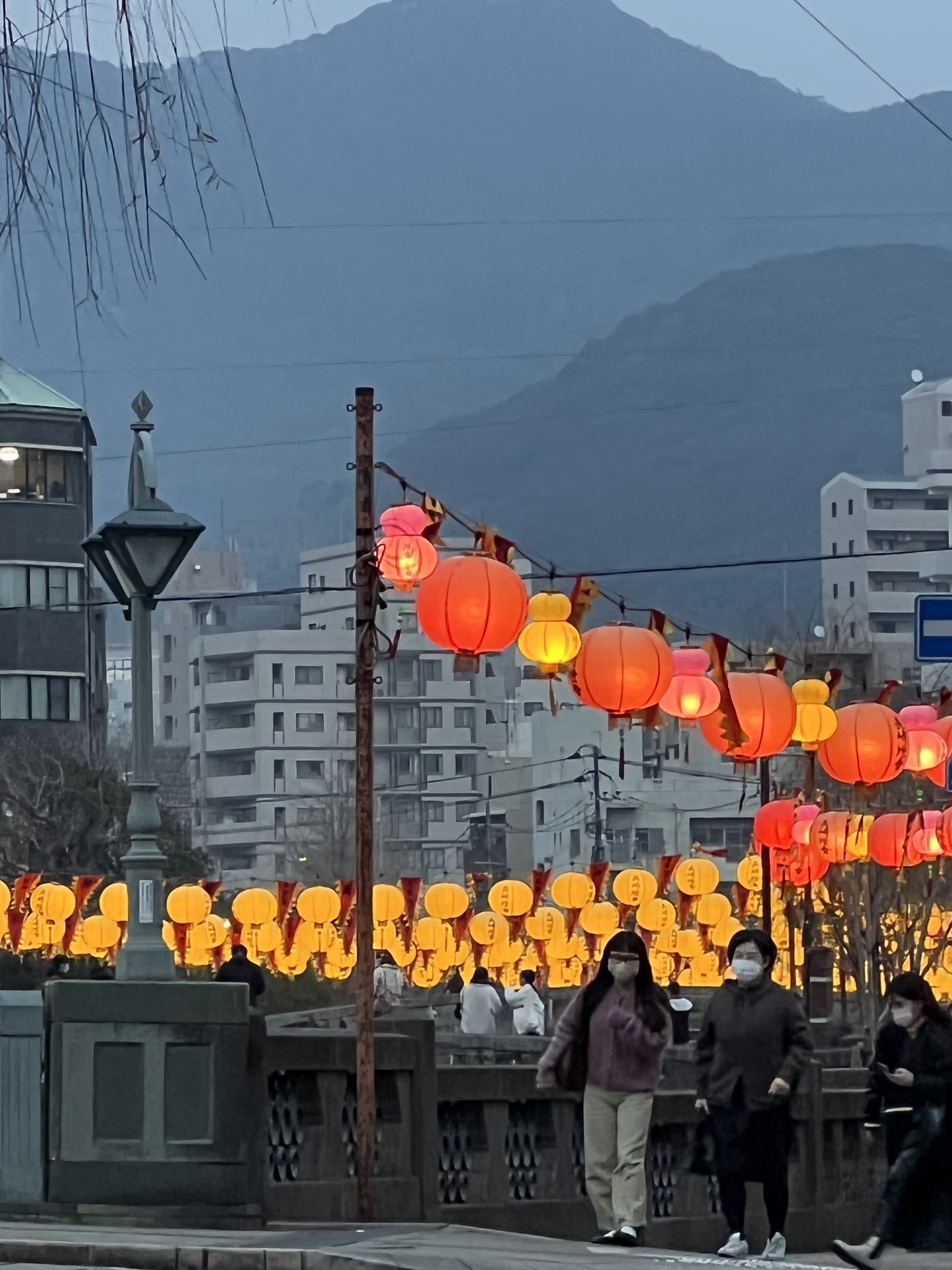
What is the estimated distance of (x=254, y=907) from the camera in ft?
174

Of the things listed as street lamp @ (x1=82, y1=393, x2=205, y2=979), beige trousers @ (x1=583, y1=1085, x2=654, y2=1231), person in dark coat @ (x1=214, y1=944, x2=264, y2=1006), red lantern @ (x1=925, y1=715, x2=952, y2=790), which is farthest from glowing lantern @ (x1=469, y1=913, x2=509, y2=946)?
beige trousers @ (x1=583, y1=1085, x2=654, y2=1231)

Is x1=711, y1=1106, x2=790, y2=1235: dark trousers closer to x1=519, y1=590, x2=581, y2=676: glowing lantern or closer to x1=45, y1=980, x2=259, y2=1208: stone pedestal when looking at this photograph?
x1=45, y1=980, x2=259, y2=1208: stone pedestal

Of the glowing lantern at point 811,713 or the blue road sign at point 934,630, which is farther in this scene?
the glowing lantern at point 811,713

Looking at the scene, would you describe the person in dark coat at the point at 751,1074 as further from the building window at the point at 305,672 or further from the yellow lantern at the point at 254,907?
the building window at the point at 305,672

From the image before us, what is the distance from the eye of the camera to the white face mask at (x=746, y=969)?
529 inches

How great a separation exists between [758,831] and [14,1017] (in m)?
24.2

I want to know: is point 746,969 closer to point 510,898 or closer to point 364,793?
point 364,793

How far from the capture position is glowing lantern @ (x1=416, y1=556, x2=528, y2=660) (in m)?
20.0

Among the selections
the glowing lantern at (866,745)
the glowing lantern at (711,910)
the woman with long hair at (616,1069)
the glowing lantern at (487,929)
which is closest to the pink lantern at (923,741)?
the glowing lantern at (866,745)

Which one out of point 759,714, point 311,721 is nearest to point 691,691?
point 759,714

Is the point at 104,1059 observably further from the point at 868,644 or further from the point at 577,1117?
the point at 868,644

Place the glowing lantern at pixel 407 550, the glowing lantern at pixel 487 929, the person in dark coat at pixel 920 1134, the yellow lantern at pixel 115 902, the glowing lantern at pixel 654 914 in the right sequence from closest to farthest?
1. the person in dark coat at pixel 920 1134
2. the glowing lantern at pixel 407 550
3. the yellow lantern at pixel 115 902
4. the glowing lantern at pixel 654 914
5. the glowing lantern at pixel 487 929

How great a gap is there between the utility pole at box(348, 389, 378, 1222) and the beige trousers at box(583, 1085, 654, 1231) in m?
1.43

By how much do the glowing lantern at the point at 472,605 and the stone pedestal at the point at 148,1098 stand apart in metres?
6.31
